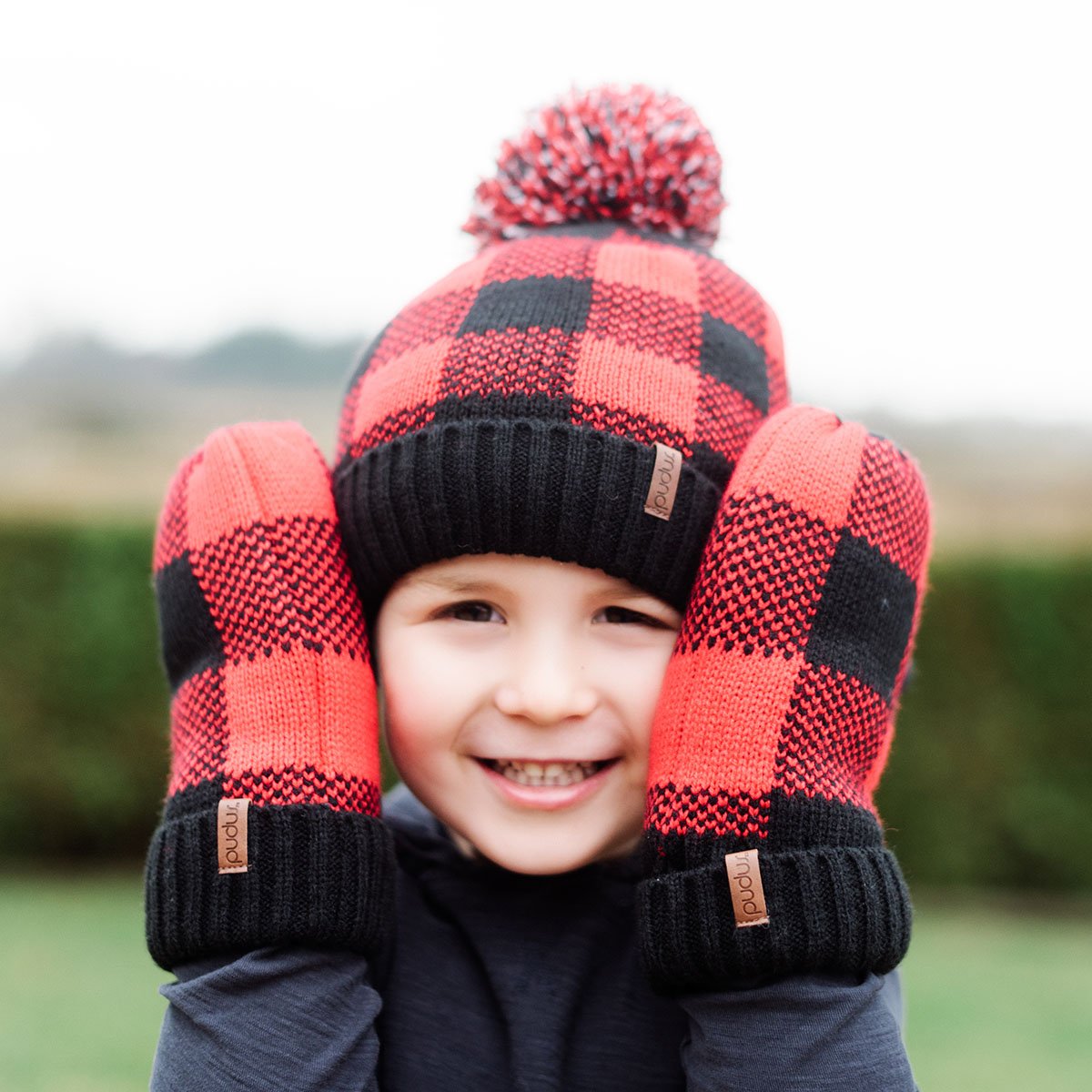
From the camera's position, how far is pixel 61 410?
11641 millimetres

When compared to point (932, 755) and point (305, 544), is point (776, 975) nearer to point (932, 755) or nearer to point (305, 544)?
point (305, 544)

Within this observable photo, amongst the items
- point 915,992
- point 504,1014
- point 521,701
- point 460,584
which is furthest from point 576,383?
point 915,992

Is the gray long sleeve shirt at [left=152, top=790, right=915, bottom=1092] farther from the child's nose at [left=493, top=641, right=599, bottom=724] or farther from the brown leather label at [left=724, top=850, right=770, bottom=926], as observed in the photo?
the child's nose at [left=493, top=641, right=599, bottom=724]

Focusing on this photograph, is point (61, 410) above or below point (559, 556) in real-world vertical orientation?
below

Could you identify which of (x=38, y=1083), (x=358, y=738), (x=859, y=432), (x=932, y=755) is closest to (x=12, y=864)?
(x=38, y=1083)

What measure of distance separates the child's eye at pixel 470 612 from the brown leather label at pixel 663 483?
230 mm

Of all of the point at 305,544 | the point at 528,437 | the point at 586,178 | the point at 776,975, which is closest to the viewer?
the point at 776,975

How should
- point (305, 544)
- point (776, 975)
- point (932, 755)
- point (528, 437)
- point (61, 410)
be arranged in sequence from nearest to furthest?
1. point (776, 975)
2. point (528, 437)
3. point (305, 544)
4. point (932, 755)
5. point (61, 410)

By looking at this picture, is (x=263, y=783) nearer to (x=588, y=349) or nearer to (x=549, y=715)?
(x=549, y=715)

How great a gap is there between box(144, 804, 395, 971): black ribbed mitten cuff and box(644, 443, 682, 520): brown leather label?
0.52 m

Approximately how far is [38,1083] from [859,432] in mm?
3448

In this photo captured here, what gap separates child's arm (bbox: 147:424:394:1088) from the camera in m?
1.42

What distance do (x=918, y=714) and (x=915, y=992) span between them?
1.32m

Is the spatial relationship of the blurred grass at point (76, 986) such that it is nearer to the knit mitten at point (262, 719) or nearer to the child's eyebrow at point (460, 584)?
the knit mitten at point (262, 719)
